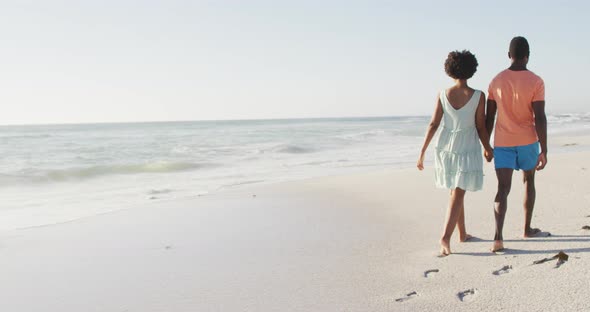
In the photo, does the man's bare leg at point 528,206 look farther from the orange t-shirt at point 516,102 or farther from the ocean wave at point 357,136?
the ocean wave at point 357,136

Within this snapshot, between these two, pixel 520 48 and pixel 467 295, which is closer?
pixel 467 295

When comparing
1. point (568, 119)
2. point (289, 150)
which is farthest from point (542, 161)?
point (568, 119)

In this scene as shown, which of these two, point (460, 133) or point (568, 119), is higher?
point (460, 133)

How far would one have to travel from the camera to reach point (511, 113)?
3920mm

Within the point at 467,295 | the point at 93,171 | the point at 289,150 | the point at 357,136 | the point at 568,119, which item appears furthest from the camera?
the point at 568,119

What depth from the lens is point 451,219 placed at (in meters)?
3.99

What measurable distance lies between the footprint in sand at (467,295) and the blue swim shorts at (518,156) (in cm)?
133

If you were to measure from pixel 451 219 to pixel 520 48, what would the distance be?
4.64 ft

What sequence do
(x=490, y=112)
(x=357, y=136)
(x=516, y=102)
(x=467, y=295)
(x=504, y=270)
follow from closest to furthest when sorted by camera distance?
(x=467, y=295) < (x=504, y=270) < (x=516, y=102) < (x=490, y=112) < (x=357, y=136)

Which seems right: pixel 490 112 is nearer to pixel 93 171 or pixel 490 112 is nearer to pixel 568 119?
pixel 93 171

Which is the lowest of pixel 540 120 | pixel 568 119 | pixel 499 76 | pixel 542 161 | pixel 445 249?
pixel 445 249

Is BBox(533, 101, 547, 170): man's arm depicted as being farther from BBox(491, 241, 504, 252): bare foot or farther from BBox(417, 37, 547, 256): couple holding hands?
BBox(491, 241, 504, 252): bare foot

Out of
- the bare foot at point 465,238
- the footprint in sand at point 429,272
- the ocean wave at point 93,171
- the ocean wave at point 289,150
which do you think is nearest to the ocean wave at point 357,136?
the ocean wave at point 289,150

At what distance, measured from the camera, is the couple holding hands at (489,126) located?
151 inches
